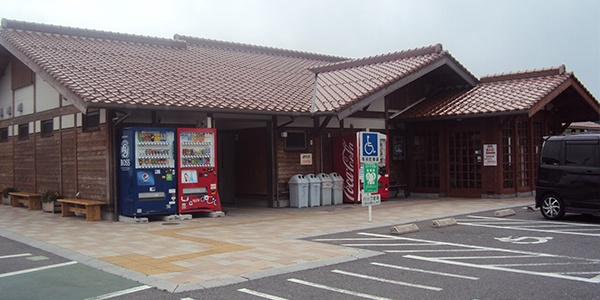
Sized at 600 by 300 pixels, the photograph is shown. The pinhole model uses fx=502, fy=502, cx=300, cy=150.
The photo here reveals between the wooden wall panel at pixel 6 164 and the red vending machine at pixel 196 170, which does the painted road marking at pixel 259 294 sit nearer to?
the red vending machine at pixel 196 170

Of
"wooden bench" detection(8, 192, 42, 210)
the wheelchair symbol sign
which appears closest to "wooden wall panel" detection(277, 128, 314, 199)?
the wheelchair symbol sign

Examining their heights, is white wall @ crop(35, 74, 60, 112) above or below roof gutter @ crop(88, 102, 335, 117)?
above

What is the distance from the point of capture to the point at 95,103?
10.8 m

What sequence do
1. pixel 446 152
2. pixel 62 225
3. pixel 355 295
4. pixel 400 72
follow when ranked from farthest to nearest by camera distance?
pixel 446 152, pixel 400 72, pixel 62 225, pixel 355 295

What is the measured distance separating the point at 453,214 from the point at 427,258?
18.0 ft

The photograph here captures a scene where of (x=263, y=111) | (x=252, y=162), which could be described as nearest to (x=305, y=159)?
(x=252, y=162)

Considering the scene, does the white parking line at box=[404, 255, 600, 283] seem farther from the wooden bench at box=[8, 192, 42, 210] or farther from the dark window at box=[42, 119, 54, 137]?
the wooden bench at box=[8, 192, 42, 210]

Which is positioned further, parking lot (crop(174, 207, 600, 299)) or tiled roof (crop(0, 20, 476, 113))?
tiled roof (crop(0, 20, 476, 113))

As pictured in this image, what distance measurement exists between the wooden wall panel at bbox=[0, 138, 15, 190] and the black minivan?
1725 centimetres

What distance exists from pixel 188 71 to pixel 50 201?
218 inches

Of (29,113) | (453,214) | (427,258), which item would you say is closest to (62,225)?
(29,113)

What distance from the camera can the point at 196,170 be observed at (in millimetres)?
12648

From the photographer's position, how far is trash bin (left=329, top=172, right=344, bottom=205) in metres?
15.8

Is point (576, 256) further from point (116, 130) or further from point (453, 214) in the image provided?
point (116, 130)
